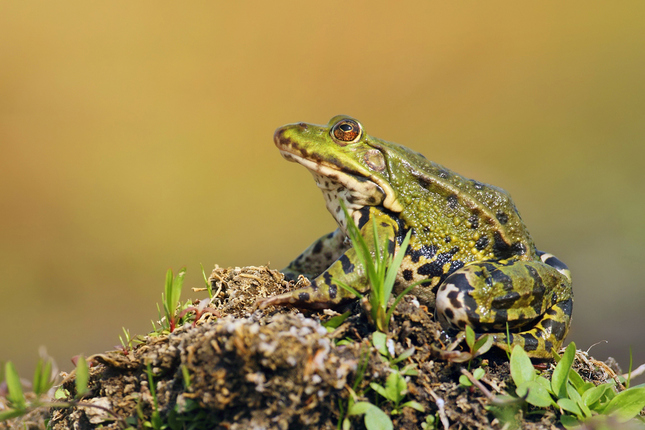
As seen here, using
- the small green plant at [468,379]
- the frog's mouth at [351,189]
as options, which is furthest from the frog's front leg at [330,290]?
the small green plant at [468,379]

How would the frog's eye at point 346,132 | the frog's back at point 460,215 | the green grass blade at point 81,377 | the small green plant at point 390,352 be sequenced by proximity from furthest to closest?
the frog's eye at point 346,132 → the frog's back at point 460,215 → the small green plant at point 390,352 → the green grass blade at point 81,377

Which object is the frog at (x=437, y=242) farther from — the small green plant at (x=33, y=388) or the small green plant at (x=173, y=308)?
the small green plant at (x=33, y=388)

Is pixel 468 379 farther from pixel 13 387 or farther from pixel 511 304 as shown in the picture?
pixel 13 387

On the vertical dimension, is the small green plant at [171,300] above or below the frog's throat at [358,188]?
below

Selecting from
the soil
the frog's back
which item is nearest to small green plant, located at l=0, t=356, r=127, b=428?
the soil

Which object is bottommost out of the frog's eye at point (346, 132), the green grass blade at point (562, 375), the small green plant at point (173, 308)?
the green grass blade at point (562, 375)

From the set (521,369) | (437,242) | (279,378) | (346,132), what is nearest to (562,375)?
(521,369)

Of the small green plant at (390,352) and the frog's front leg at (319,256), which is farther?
the frog's front leg at (319,256)
